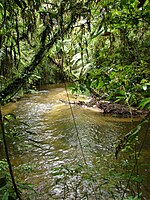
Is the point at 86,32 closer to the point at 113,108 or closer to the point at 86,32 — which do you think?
the point at 86,32

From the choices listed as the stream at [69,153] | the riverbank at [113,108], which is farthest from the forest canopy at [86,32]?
the riverbank at [113,108]

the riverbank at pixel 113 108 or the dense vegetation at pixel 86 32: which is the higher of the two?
the dense vegetation at pixel 86 32

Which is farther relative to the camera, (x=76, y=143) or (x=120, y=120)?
(x=120, y=120)

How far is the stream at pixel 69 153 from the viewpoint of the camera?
2.75m

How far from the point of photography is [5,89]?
A: 9.89ft

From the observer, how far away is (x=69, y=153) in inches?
162

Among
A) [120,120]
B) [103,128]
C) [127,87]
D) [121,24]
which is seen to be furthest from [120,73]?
[120,120]

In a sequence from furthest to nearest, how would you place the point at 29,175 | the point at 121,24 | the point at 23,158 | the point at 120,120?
the point at 120,120
the point at 23,158
the point at 29,175
the point at 121,24

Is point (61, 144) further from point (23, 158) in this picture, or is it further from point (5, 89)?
point (5, 89)

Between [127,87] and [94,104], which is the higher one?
[127,87]

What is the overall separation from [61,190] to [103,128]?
2.73 m

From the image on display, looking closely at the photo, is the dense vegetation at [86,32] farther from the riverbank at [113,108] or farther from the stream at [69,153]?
the riverbank at [113,108]

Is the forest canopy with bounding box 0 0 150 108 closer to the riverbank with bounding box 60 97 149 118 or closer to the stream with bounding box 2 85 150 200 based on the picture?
the stream with bounding box 2 85 150 200

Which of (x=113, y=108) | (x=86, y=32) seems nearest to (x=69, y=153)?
(x=86, y=32)
